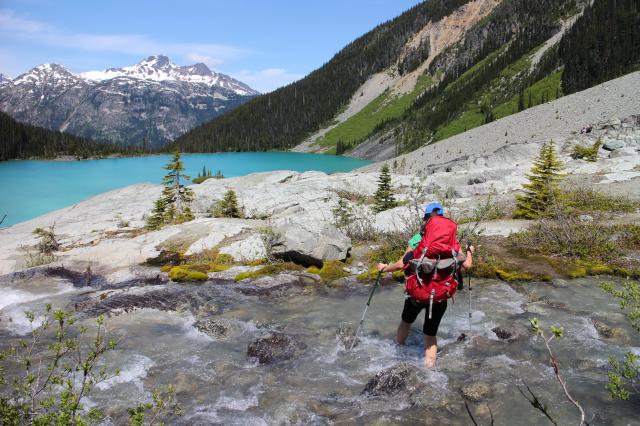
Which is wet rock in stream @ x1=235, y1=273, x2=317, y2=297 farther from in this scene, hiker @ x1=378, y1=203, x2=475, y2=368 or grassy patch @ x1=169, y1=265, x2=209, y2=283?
hiker @ x1=378, y1=203, x2=475, y2=368

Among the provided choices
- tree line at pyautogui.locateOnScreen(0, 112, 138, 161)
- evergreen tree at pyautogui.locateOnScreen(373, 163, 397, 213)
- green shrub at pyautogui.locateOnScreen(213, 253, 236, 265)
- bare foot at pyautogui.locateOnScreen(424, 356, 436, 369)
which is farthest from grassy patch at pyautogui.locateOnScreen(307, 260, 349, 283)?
tree line at pyautogui.locateOnScreen(0, 112, 138, 161)

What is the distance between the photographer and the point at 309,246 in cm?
1296

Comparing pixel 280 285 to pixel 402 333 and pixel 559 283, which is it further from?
pixel 559 283

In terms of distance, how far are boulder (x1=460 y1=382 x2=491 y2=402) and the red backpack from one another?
1.39 m

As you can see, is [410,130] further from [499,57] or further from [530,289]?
[530,289]

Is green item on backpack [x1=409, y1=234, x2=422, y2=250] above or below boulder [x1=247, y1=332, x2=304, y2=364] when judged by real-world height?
above

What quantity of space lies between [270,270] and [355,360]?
548 cm

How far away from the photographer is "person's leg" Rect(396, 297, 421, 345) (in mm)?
7293

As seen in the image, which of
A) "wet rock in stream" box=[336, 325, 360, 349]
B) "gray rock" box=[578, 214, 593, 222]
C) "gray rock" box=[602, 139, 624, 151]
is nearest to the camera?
"wet rock in stream" box=[336, 325, 360, 349]

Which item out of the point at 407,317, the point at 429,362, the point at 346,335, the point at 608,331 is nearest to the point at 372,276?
the point at 346,335

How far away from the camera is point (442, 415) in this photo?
18.9 feet

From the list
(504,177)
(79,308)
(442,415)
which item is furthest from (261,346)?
(504,177)

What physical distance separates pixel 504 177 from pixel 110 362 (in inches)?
1142

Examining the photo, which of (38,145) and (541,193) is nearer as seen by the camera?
(541,193)
